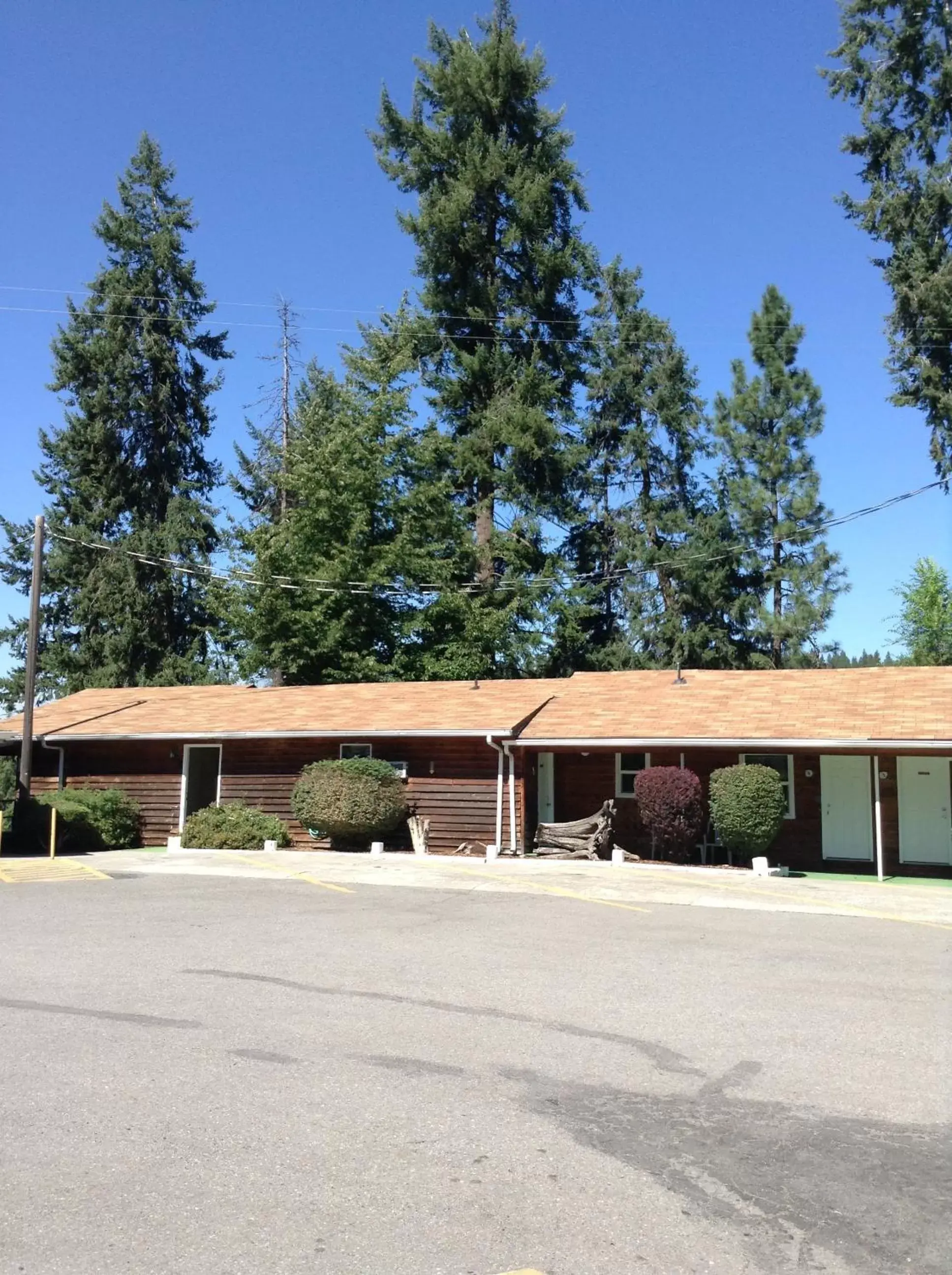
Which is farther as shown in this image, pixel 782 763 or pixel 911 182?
pixel 911 182

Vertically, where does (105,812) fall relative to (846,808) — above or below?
below

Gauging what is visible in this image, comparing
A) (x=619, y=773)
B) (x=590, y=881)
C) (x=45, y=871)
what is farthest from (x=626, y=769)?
(x=45, y=871)

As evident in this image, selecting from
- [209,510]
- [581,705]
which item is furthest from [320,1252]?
[209,510]

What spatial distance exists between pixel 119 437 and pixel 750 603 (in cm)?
2633

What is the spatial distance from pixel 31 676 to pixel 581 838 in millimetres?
12725

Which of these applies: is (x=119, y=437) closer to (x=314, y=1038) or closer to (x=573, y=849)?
(x=573, y=849)

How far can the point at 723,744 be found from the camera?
1917 cm

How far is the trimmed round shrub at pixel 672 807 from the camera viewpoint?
1936cm

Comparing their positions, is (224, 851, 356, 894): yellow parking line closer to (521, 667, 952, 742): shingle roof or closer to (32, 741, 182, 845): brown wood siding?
(32, 741, 182, 845): brown wood siding

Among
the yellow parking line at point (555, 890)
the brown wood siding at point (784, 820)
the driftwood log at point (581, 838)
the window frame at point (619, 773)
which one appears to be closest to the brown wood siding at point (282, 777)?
the driftwood log at point (581, 838)

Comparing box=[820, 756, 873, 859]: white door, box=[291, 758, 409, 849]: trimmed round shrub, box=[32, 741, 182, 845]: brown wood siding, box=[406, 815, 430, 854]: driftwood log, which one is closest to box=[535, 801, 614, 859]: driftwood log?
box=[406, 815, 430, 854]: driftwood log

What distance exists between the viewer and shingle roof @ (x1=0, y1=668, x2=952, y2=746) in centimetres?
1964

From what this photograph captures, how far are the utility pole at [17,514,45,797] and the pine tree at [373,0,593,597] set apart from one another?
1721 cm

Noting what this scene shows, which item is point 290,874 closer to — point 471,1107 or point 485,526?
point 471,1107
